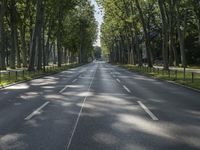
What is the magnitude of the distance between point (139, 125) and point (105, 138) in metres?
1.79

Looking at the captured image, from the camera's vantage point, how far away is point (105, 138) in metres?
8.26

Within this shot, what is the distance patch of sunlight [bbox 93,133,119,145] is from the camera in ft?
25.9

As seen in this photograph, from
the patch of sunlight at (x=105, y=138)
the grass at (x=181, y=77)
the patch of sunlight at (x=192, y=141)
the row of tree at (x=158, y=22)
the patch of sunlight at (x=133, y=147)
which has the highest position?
the row of tree at (x=158, y=22)

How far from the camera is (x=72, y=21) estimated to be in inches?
3388

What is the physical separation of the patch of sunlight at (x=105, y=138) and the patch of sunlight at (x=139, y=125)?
82 cm

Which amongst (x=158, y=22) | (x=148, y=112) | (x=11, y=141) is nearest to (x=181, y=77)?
(x=148, y=112)

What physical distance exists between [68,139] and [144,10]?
6142 cm

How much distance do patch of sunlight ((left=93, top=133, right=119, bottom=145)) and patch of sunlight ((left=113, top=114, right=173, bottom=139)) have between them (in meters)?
0.82

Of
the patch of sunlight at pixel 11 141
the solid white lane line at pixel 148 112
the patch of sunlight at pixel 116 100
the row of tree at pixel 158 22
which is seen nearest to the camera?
the patch of sunlight at pixel 11 141

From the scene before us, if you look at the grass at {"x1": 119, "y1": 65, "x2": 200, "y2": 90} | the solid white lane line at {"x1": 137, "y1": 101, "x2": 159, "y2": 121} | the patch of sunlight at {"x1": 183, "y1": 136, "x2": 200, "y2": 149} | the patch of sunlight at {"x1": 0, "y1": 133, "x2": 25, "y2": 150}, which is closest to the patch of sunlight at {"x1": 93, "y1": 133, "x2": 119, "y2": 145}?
the patch of sunlight at {"x1": 183, "y1": 136, "x2": 200, "y2": 149}

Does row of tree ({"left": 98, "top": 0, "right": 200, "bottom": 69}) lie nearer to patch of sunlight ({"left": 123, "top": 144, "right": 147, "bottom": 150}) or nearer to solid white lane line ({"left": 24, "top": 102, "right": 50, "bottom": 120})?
solid white lane line ({"left": 24, "top": 102, "right": 50, "bottom": 120})

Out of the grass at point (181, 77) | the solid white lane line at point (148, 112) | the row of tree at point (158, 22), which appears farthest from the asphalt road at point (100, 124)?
the row of tree at point (158, 22)

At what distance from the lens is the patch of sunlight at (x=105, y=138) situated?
25.9ft

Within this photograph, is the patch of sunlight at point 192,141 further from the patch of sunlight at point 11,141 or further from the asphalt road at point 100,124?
the patch of sunlight at point 11,141
